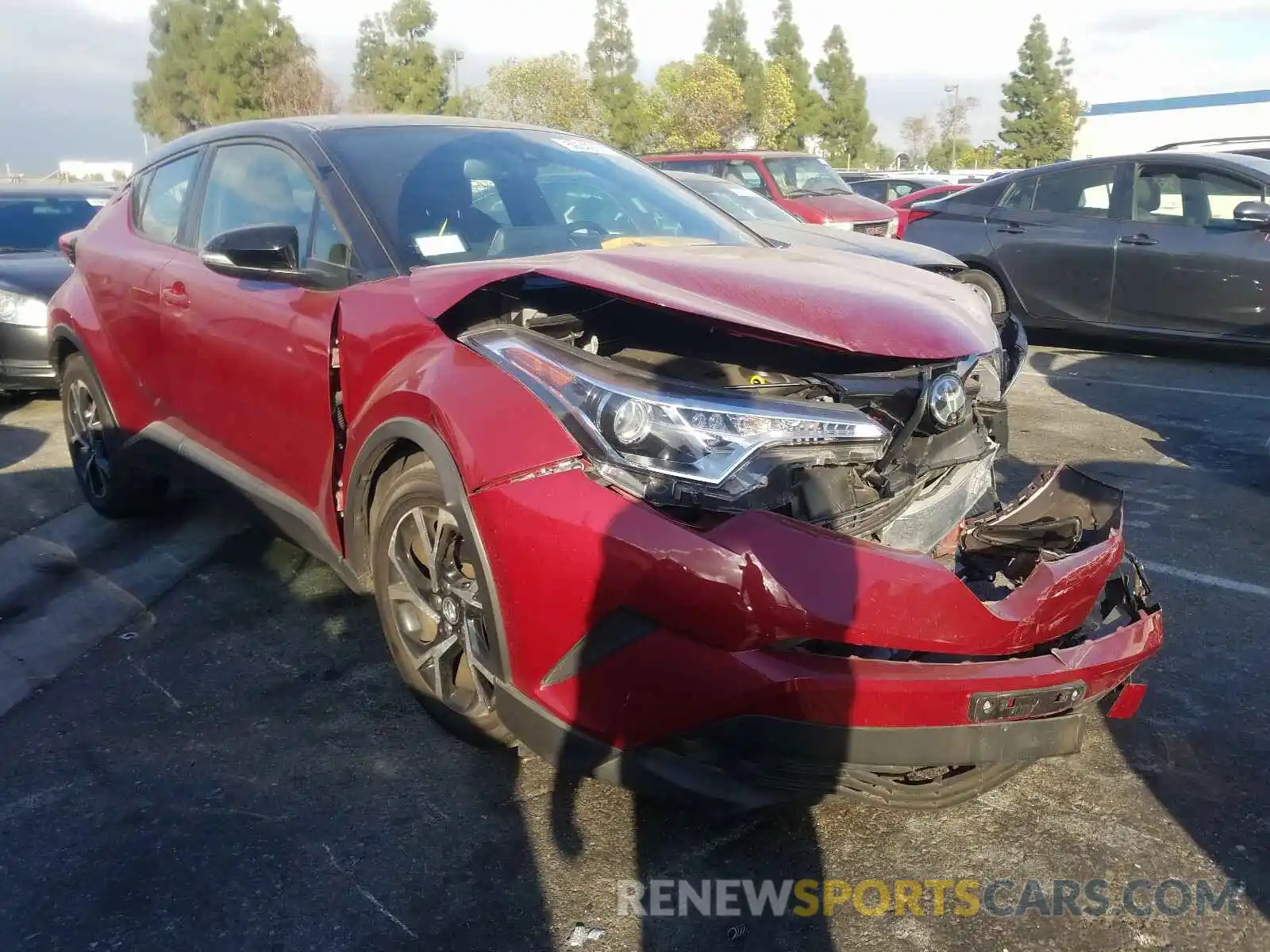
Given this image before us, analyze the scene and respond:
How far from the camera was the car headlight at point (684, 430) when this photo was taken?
7.23 ft

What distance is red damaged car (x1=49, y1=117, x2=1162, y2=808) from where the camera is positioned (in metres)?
2.06

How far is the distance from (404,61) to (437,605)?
51129 mm

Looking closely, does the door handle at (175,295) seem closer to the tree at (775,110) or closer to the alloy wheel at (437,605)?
the alloy wheel at (437,605)

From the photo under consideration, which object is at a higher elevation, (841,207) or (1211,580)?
(841,207)

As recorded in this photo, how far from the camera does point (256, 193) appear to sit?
12.0 ft

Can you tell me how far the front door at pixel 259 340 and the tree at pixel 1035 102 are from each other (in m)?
67.6

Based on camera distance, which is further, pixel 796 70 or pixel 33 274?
pixel 796 70

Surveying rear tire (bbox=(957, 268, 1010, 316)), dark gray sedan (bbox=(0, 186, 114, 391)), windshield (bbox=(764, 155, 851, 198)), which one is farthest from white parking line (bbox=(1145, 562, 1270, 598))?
windshield (bbox=(764, 155, 851, 198))

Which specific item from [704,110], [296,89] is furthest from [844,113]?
[296,89]

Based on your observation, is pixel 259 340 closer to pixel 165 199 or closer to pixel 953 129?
pixel 165 199

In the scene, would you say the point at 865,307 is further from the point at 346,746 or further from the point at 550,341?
the point at 346,746

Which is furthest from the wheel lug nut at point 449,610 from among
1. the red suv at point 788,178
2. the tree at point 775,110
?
the tree at point 775,110

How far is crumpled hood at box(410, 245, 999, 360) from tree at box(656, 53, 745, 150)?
154ft

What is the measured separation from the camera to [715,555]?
2.02 metres
